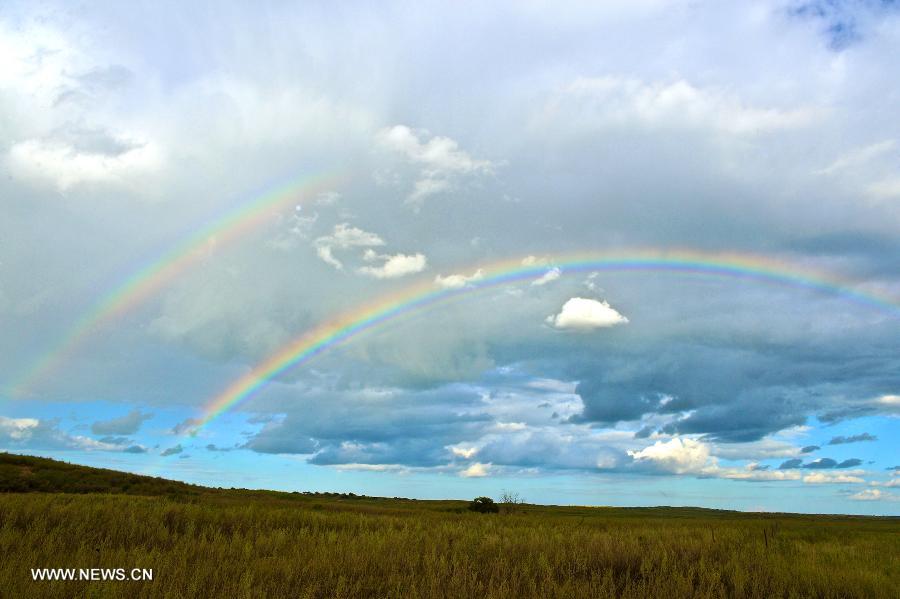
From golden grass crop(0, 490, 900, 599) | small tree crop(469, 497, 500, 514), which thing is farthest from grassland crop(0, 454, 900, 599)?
small tree crop(469, 497, 500, 514)

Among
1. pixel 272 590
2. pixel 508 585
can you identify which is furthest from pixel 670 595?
pixel 272 590

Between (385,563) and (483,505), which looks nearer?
(385,563)

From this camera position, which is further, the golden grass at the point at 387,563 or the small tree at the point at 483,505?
the small tree at the point at 483,505

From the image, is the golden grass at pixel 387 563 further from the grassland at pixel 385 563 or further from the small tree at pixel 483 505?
the small tree at pixel 483 505

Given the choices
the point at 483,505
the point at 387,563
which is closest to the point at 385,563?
the point at 387,563

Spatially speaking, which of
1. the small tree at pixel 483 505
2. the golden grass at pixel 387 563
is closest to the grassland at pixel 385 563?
the golden grass at pixel 387 563

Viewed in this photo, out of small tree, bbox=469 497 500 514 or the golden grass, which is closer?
the golden grass

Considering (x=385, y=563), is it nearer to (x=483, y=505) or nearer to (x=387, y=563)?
(x=387, y=563)

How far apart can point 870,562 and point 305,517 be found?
13.6 metres

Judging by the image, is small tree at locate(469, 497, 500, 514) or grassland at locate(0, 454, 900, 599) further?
small tree at locate(469, 497, 500, 514)

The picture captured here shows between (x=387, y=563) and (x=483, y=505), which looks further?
(x=483, y=505)

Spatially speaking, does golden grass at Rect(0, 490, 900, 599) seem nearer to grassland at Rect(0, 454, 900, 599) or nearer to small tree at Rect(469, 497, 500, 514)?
grassland at Rect(0, 454, 900, 599)

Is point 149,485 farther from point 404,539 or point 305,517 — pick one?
point 404,539

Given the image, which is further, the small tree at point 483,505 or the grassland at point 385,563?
the small tree at point 483,505
